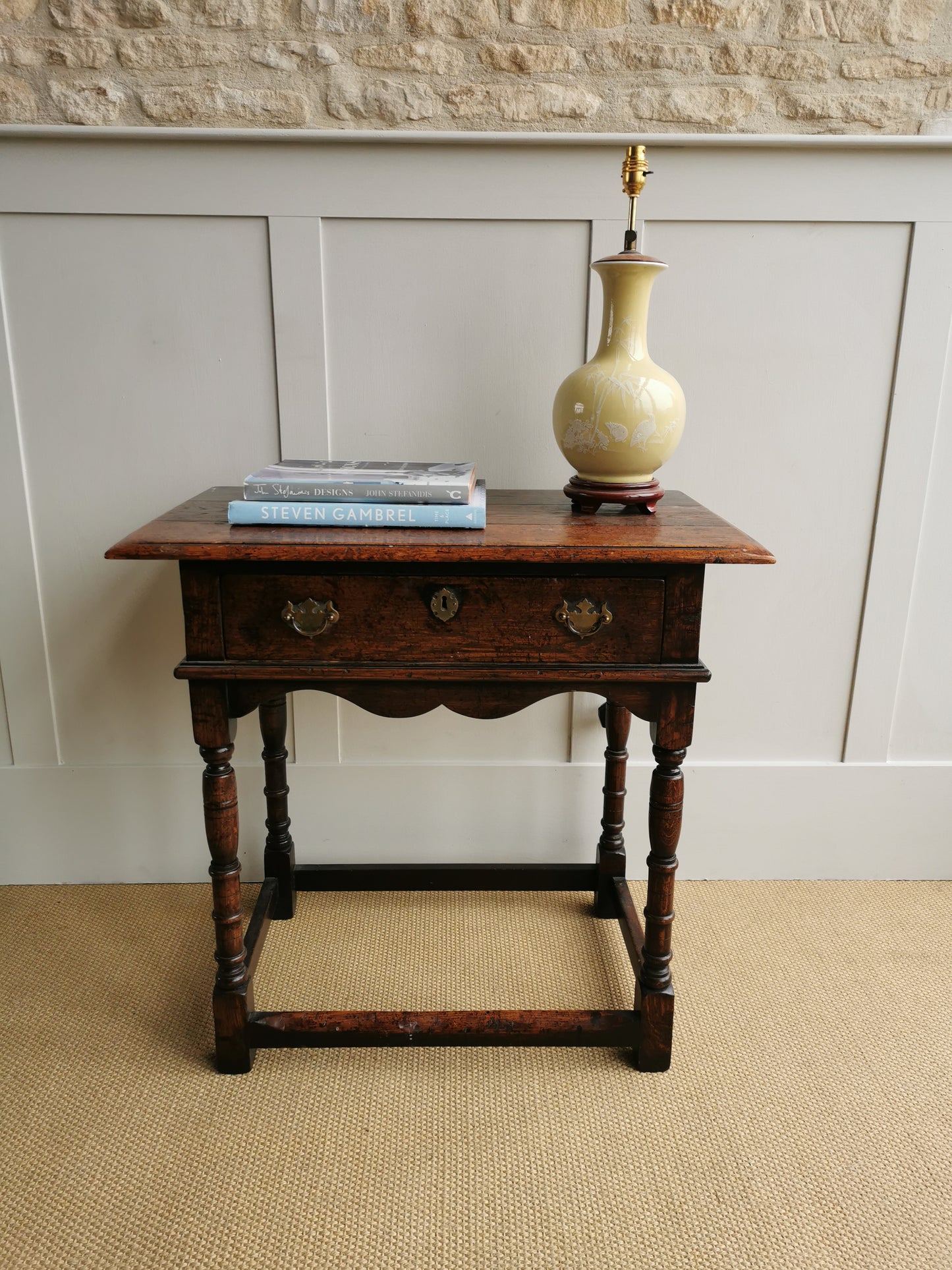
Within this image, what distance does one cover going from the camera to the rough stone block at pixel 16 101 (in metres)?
1.58

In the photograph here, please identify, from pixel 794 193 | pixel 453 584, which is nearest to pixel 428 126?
pixel 794 193

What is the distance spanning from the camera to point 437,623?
4.12 feet

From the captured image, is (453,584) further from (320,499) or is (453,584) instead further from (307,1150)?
(307,1150)

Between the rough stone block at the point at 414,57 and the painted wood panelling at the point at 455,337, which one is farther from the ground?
the rough stone block at the point at 414,57

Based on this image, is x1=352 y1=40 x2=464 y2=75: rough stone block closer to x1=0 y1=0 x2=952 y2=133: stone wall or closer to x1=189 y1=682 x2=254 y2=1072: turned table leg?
x1=0 y1=0 x2=952 y2=133: stone wall

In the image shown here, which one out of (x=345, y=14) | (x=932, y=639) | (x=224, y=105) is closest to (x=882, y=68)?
(x=345, y=14)

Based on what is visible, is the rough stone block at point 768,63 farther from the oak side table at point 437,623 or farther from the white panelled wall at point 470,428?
Answer: the oak side table at point 437,623

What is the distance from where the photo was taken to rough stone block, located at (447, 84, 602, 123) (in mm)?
1600

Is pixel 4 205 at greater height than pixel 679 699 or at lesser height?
greater

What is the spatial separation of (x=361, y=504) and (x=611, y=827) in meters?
0.95

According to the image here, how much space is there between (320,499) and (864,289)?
1.20m

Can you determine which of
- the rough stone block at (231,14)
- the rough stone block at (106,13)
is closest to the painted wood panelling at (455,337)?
the rough stone block at (231,14)

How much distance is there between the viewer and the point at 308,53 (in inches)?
62.2

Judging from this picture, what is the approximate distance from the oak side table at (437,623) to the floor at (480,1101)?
174 mm
